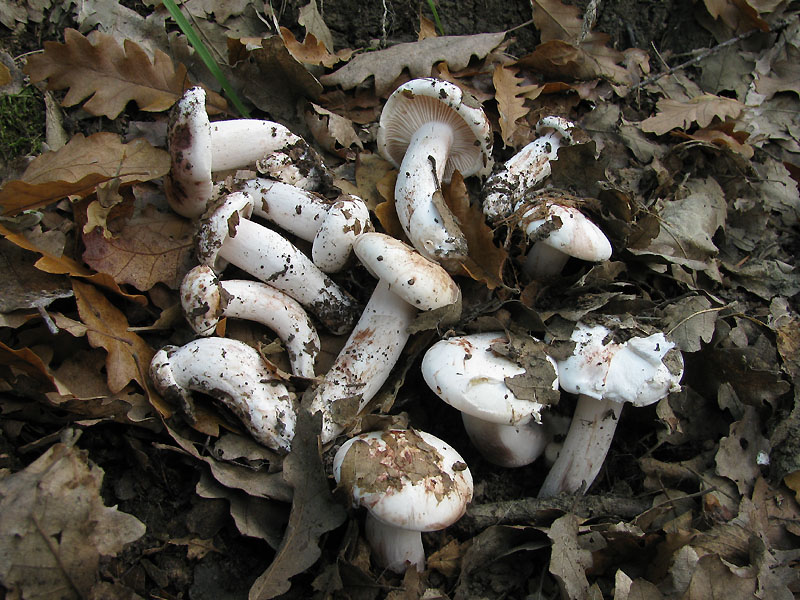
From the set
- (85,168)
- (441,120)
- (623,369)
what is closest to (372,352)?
(623,369)

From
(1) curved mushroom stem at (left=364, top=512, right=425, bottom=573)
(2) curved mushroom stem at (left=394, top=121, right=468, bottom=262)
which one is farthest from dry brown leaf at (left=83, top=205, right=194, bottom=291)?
(1) curved mushroom stem at (left=364, top=512, right=425, bottom=573)

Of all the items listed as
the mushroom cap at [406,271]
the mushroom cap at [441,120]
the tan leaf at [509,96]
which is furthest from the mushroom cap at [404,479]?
the tan leaf at [509,96]

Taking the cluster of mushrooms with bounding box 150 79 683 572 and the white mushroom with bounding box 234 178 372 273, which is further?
the white mushroom with bounding box 234 178 372 273

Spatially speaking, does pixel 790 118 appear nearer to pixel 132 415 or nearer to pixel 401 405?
pixel 401 405

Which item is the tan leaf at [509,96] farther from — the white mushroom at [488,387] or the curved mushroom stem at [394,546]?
the curved mushroom stem at [394,546]

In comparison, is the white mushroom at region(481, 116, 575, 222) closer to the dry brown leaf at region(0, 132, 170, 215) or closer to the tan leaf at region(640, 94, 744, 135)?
the tan leaf at region(640, 94, 744, 135)

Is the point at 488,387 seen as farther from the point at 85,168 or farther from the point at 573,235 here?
the point at 85,168

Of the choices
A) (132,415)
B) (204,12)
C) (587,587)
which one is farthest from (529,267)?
(204,12)
